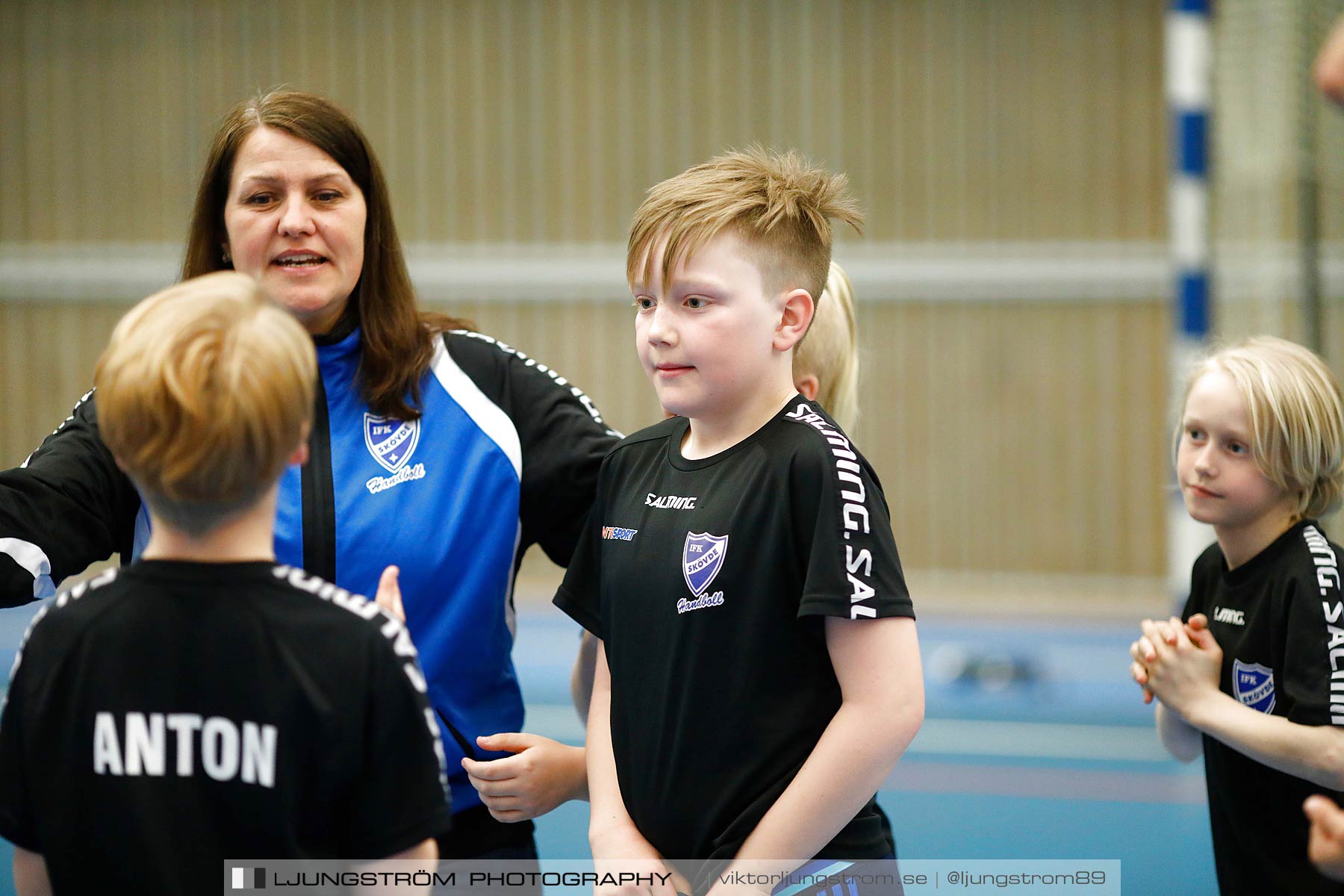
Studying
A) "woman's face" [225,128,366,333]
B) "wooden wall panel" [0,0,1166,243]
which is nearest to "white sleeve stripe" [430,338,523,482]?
"woman's face" [225,128,366,333]

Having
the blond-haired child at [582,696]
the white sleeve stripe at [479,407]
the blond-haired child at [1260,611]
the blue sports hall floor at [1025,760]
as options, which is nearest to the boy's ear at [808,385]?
the blond-haired child at [582,696]

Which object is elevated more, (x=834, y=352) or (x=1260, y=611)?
(x=834, y=352)

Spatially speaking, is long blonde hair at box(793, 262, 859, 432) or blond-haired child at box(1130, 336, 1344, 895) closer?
blond-haired child at box(1130, 336, 1344, 895)

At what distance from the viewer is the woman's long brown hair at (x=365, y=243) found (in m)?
1.78

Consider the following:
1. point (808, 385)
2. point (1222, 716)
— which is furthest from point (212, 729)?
point (1222, 716)

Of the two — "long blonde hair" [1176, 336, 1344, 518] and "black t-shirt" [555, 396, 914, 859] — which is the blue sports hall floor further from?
"black t-shirt" [555, 396, 914, 859]

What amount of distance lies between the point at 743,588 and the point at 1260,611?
81cm

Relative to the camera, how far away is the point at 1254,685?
5.69ft

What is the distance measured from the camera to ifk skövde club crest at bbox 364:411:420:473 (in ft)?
5.76

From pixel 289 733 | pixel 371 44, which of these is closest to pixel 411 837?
pixel 289 733

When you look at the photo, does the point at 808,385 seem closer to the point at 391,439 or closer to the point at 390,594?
the point at 391,439

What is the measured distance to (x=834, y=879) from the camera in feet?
4.82

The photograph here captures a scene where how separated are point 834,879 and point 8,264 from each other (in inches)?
294

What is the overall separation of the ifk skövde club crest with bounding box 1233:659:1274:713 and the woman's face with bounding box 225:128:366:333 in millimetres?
1447
